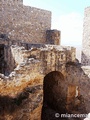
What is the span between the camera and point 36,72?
7668 mm

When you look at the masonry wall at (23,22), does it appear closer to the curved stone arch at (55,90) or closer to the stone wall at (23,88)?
the curved stone arch at (55,90)

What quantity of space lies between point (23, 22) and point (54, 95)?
22.7 feet

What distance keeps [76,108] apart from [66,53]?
3286 millimetres

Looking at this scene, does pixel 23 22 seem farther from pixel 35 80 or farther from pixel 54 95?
pixel 35 80

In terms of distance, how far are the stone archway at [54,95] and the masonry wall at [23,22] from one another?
16.3ft

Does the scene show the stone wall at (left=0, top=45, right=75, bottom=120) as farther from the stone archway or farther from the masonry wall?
the masonry wall

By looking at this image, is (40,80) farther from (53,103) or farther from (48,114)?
(53,103)

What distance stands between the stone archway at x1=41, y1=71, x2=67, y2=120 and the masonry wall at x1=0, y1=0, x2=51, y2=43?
4965 millimetres

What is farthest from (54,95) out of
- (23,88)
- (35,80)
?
(23,88)

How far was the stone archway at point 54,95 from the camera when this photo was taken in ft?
33.5

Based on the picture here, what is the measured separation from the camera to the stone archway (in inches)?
402

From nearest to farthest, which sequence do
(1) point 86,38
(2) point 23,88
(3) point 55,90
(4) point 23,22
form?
(2) point 23,88 → (3) point 55,90 → (1) point 86,38 → (4) point 23,22

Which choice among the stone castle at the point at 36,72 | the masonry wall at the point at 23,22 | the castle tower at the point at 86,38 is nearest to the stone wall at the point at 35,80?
the stone castle at the point at 36,72

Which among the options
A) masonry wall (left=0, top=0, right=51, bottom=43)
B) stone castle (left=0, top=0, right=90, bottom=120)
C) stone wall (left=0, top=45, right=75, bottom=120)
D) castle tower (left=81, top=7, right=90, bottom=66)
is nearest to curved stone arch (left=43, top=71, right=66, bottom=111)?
stone castle (left=0, top=0, right=90, bottom=120)
